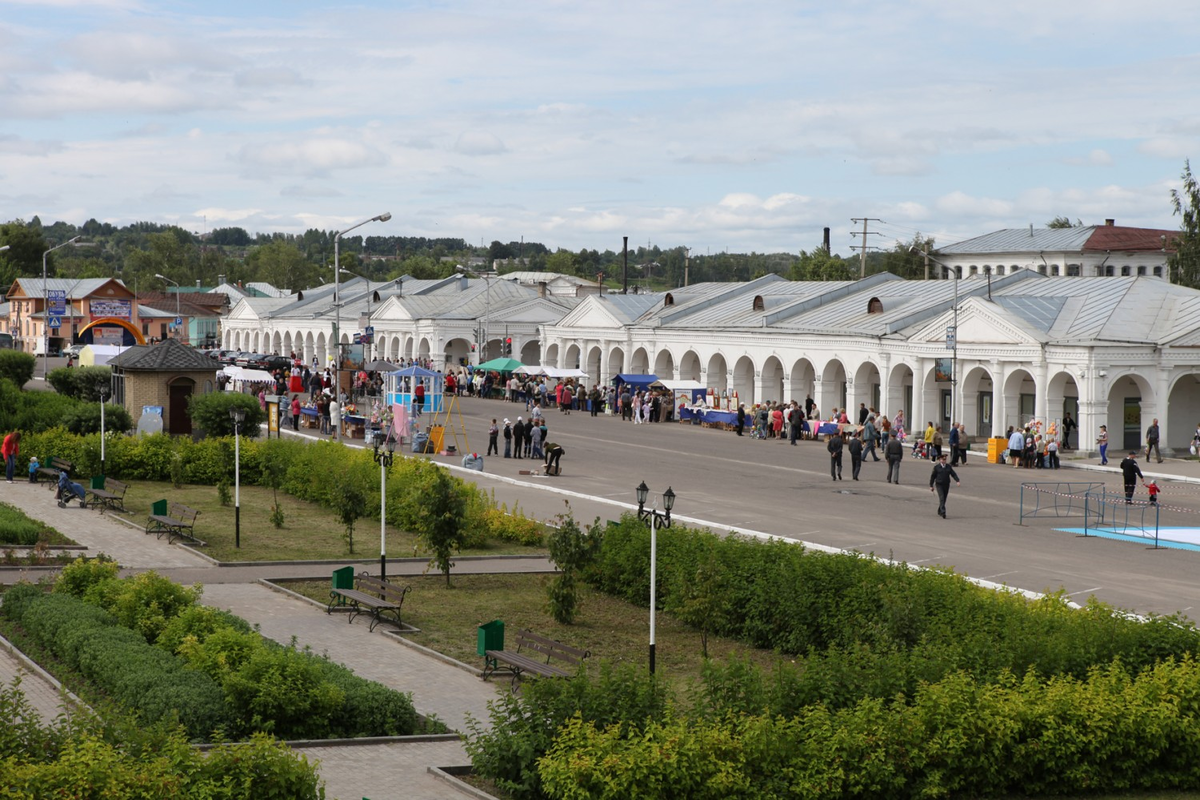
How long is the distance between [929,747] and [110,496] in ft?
72.0

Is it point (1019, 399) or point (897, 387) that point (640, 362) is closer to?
Answer: point (897, 387)

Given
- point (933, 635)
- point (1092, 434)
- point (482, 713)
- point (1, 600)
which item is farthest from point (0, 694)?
point (1092, 434)

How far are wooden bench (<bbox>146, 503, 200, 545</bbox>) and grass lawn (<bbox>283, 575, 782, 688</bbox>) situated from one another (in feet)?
15.9

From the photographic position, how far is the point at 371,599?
1905cm

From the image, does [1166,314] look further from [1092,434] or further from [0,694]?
[0,694]

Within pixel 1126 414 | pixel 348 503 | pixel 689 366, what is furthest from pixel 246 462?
pixel 689 366

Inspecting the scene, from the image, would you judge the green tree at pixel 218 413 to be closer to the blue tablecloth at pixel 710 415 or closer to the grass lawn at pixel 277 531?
the grass lawn at pixel 277 531

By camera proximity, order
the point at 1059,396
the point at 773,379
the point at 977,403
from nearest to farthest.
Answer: the point at 1059,396 → the point at 977,403 → the point at 773,379

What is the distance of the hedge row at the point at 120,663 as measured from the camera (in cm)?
1320

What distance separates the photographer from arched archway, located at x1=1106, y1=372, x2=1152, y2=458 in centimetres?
4272

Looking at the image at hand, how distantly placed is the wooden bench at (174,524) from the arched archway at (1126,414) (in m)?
29.0

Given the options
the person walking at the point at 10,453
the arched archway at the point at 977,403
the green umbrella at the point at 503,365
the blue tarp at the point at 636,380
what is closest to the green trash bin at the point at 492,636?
the person walking at the point at 10,453

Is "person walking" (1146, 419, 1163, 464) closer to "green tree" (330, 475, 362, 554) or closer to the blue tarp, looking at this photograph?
the blue tarp

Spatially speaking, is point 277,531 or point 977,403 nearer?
point 277,531
